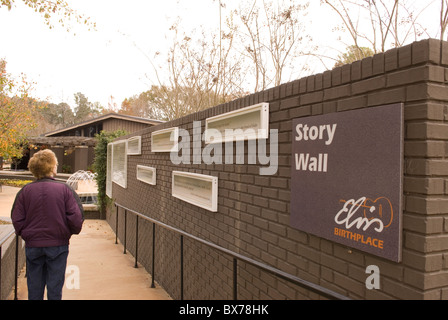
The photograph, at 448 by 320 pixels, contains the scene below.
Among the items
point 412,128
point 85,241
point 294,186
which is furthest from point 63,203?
point 85,241

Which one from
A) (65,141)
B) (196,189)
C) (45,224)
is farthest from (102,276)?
(65,141)

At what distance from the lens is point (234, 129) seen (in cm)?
368

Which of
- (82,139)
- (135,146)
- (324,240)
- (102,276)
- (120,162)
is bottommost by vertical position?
(102,276)

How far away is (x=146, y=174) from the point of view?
7047 mm

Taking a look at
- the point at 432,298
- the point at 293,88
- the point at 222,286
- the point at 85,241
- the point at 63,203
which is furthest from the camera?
the point at 85,241

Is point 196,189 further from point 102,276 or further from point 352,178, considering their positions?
point 102,276

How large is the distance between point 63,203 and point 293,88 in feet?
7.79

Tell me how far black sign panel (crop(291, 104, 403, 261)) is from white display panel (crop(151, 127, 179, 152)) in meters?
3.03

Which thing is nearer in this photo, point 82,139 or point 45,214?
point 45,214

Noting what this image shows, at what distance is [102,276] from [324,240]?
4.94 meters

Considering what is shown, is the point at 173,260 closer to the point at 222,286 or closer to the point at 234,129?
the point at 222,286

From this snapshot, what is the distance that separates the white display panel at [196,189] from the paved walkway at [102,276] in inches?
63.0

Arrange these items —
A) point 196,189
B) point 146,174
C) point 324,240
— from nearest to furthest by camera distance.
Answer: point 324,240 → point 196,189 → point 146,174

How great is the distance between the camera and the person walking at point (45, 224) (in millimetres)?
3502
